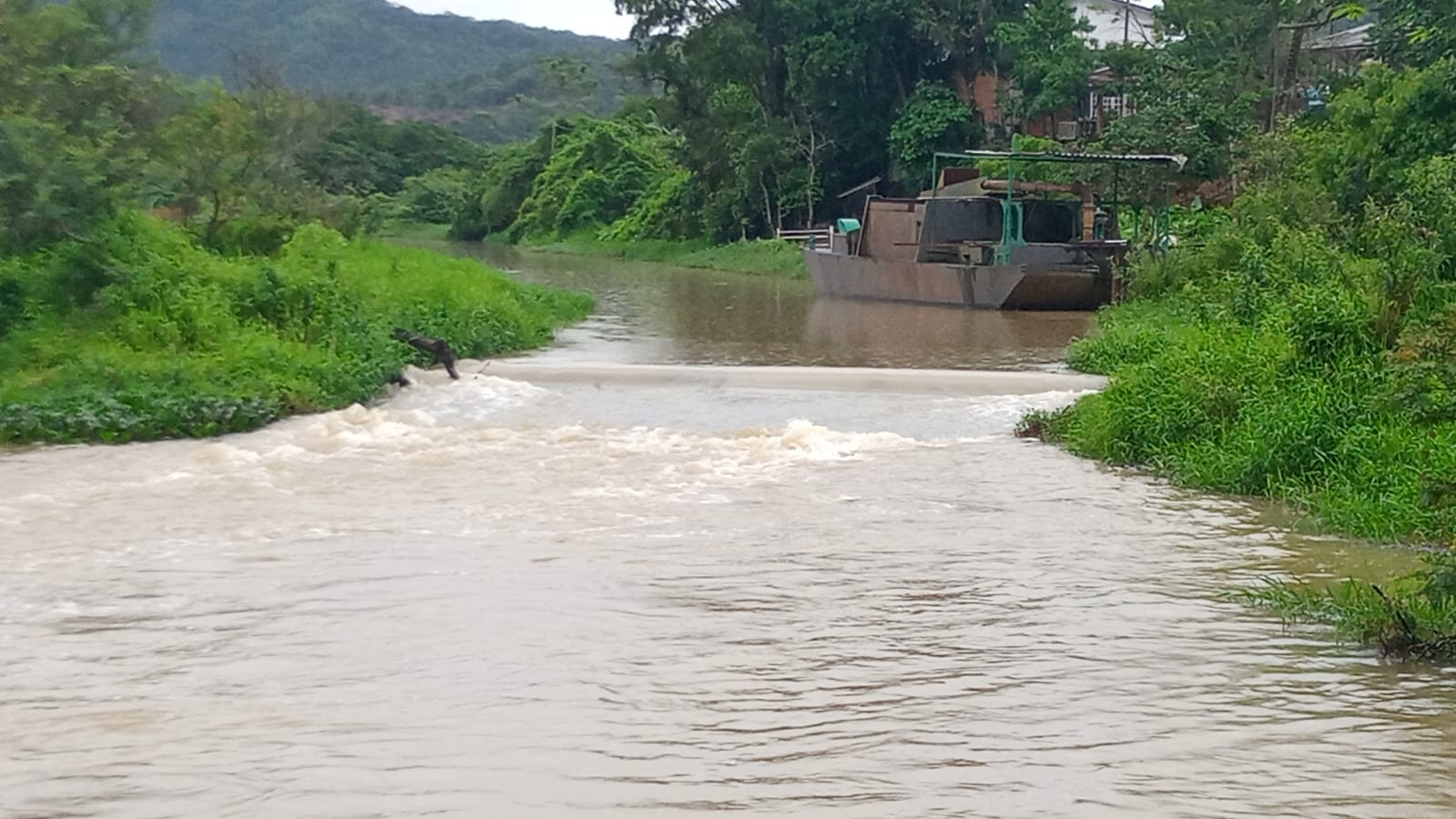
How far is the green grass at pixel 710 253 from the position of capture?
37.2 meters

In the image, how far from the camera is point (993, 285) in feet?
75.4

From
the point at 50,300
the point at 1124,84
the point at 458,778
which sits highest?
the point at 1124,84

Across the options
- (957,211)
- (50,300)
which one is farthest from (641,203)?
(50,300)

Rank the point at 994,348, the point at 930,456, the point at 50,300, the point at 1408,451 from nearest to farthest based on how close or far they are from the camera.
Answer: the point at 1408,451, the point at 930,456, the point at 50,300, the point at 994,348

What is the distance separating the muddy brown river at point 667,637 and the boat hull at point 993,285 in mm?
10192

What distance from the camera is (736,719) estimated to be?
589 centimetres

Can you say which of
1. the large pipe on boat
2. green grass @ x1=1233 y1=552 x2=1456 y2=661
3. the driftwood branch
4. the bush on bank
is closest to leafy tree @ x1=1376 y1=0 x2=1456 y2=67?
the bush on bank

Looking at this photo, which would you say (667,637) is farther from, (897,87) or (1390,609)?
(897,87)

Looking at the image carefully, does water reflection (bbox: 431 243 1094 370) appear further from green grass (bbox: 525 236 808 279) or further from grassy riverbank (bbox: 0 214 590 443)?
green grass (bbox: 525 236 808 279)

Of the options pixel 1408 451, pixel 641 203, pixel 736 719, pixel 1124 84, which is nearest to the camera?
pixel 736 719

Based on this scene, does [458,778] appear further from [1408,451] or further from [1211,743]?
[1408,451]

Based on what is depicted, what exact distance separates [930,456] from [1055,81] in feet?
83.3

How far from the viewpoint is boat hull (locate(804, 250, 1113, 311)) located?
22625mm

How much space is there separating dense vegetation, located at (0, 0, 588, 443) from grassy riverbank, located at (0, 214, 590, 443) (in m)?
0.02
